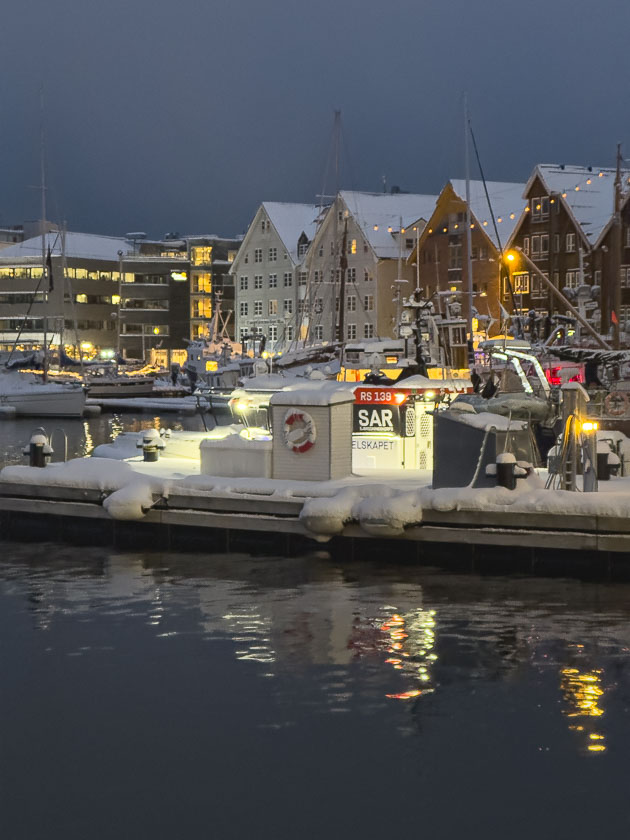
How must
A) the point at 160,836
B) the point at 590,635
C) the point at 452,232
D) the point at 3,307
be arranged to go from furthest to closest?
1. the point at 3,307
2. the point at 452,232
3. the point at 590,635
4. the point at 160,836

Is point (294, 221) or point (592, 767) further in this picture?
point (294, 221)

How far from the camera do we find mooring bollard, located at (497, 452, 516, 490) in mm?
20938

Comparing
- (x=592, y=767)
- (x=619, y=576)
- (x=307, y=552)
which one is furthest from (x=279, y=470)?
(x=592, y=767)

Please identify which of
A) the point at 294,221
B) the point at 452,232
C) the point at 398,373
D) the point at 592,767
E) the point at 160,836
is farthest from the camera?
the point at 294,221

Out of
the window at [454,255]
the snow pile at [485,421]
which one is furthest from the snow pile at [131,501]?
the window at [454,255]

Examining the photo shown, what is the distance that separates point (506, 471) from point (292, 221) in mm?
85074

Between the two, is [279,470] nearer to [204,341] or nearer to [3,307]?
[204,341]

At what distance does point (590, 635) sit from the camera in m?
17.5

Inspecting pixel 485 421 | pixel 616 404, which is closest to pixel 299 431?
pixel 485 421

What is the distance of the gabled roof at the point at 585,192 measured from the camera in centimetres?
7512

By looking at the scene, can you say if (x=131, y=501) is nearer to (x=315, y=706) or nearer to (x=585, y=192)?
(x=315, y=706)

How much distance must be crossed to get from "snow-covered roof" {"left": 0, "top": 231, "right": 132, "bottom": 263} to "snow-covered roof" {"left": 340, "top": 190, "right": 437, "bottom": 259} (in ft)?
158

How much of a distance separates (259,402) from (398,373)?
18.6 ft

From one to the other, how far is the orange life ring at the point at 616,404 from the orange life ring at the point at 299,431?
9.97 meters
